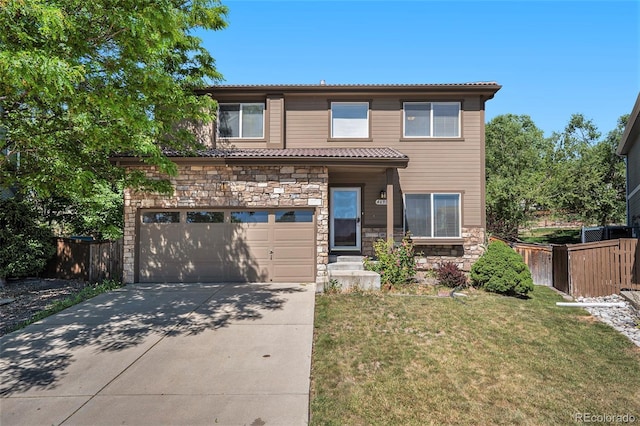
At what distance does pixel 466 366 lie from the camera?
4.58 meters

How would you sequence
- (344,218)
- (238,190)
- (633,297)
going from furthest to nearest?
(344,218)
(238,190)
(633,297)

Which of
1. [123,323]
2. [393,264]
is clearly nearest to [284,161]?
[393,264]

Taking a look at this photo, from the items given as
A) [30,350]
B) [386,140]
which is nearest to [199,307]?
[30,350]

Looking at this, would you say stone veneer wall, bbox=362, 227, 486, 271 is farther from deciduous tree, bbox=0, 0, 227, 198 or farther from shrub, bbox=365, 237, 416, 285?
deciduous tree, bbox=0, 0, 227, 198

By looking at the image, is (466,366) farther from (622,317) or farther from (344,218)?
(344,218)

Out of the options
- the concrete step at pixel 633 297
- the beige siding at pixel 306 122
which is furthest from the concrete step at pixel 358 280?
the concrete step at pixel 633 297

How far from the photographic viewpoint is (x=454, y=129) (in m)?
11.2

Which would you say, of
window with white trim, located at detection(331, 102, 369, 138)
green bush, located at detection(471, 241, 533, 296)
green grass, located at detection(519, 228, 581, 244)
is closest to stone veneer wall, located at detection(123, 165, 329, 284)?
window with white trim, located at detection(331, 102, 369, 138)

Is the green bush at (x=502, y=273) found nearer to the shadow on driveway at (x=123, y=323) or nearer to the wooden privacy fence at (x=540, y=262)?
the wooden privacy fence at (x=540, y=262)

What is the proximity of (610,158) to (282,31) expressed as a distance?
23857mm

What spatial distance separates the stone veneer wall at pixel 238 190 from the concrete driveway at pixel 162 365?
2.80m

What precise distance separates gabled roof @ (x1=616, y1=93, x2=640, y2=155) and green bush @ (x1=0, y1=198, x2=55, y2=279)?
18036mm

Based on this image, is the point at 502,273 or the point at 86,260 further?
the point at 86,260

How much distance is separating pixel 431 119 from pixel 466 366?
8.51 metres
